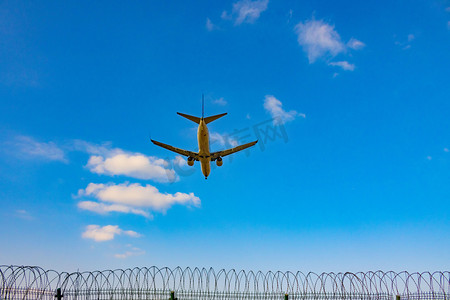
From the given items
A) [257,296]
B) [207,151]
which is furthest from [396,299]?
[207,151]

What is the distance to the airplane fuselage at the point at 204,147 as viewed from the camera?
54.7m

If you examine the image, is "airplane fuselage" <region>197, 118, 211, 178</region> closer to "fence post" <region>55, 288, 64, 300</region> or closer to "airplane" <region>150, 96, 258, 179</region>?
"airplane" <region>150, 96, 258, 179</region>

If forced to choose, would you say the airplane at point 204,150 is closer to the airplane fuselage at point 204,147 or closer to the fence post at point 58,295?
the airplane fuselage at point 204,147

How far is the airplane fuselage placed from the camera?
54688mm

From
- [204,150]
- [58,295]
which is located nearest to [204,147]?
[204,150]

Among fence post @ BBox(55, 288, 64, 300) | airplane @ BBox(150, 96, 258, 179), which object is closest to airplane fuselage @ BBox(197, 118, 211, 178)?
airplane @ BBox(150, 96, 258, 179)

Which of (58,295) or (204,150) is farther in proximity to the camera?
(204,150)

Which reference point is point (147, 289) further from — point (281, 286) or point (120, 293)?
point (281, 286)

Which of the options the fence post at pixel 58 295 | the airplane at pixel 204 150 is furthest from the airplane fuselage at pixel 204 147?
the fence post at pixel 58 295

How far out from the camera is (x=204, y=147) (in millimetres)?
56125

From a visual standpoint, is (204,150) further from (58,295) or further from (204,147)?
(58,295)

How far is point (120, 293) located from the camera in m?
23.9

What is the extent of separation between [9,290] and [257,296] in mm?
15279

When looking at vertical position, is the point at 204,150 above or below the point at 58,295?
above
